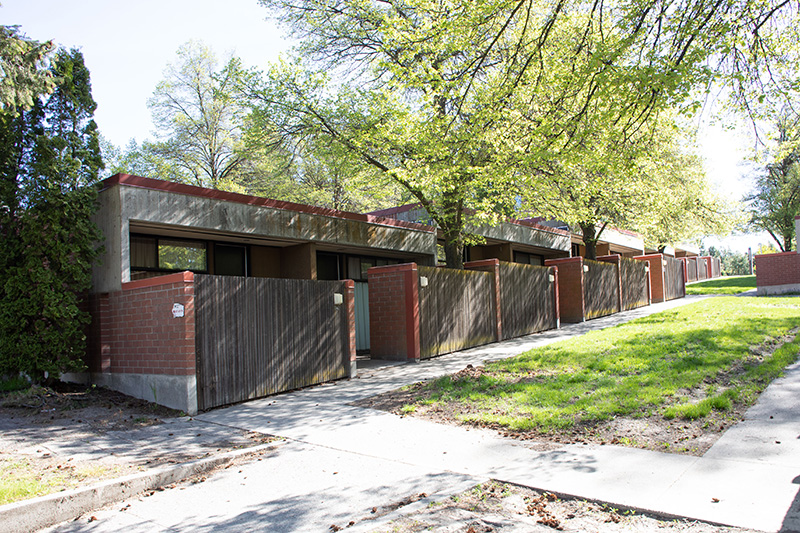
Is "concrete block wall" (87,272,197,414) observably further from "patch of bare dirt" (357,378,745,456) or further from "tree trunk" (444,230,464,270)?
"tree trunk" (444,230,464,270)

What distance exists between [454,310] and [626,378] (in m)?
6.27

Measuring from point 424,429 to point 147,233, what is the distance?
7.28 m

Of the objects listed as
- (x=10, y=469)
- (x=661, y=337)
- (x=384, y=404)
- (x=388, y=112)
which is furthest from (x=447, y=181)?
(x=10, y=469)

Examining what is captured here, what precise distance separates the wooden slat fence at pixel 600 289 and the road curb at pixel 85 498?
16.3 meters

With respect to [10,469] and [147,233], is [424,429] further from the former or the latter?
[147,233]

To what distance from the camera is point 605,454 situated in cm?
525

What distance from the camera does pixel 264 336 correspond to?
917cm

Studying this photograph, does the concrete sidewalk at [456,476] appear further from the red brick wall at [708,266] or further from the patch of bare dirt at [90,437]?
the red brick wall at [708,266]

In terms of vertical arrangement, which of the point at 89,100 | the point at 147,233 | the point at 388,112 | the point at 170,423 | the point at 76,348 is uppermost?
Answer: the point at 388,112

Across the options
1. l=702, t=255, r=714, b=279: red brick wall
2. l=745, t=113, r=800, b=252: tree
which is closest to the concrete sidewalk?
l=745, t=113, r=800, b=252: tree

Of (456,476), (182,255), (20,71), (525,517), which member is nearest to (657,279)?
(182,255)

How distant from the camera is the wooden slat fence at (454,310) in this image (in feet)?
42.3

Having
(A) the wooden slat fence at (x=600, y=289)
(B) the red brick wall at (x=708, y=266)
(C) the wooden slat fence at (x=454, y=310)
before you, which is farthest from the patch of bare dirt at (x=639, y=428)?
(B) the red brick wall at (x=708, y=266)

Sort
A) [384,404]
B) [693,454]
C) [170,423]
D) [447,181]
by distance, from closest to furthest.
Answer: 1. [693,454]
2. [170,423]
3. [384,404]
4. [447,181]
